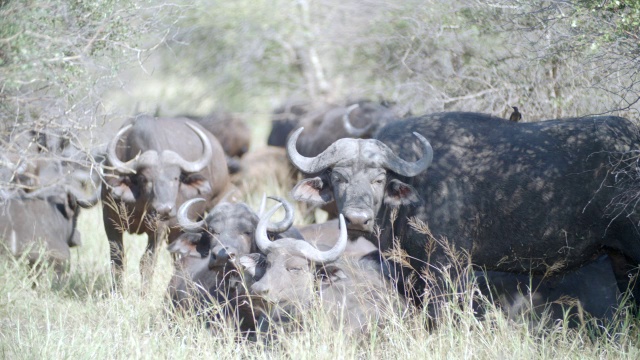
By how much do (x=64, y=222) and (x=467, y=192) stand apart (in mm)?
4524

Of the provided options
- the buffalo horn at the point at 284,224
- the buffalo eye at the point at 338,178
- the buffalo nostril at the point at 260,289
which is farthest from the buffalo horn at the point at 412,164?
the buffalo nostril at the point at 260,289

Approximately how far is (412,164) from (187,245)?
2.04m

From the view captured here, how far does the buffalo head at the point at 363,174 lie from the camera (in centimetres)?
707

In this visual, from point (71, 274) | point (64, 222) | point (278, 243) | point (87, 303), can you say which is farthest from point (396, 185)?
point (64, 222)

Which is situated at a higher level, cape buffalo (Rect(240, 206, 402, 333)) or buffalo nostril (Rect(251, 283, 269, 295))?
buffalo nostril (Rect(251, 283, 269, 295))

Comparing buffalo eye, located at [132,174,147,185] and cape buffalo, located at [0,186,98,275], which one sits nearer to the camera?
cape buffalo, located at [0,186,98,275]

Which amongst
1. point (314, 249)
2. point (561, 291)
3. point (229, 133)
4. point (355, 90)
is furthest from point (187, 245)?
point (229, 133)

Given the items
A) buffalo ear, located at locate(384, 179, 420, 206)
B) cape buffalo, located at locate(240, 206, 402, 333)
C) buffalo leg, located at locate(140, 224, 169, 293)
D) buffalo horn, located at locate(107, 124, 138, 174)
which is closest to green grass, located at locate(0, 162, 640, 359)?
cape buffalo, located at locate(240, 206, 402, 333)

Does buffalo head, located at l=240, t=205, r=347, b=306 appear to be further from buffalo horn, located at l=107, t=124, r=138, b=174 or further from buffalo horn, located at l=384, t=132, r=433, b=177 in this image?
buffalo horn, located at l=107, t=124, r=138, b=174

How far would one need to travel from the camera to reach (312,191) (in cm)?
732

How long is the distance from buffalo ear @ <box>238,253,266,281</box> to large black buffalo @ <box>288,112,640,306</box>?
1.93 ft

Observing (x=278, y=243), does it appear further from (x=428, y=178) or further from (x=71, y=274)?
(x=71, y=274)

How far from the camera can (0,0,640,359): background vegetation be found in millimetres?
6242

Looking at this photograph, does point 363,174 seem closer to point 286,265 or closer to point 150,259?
point 286,265
